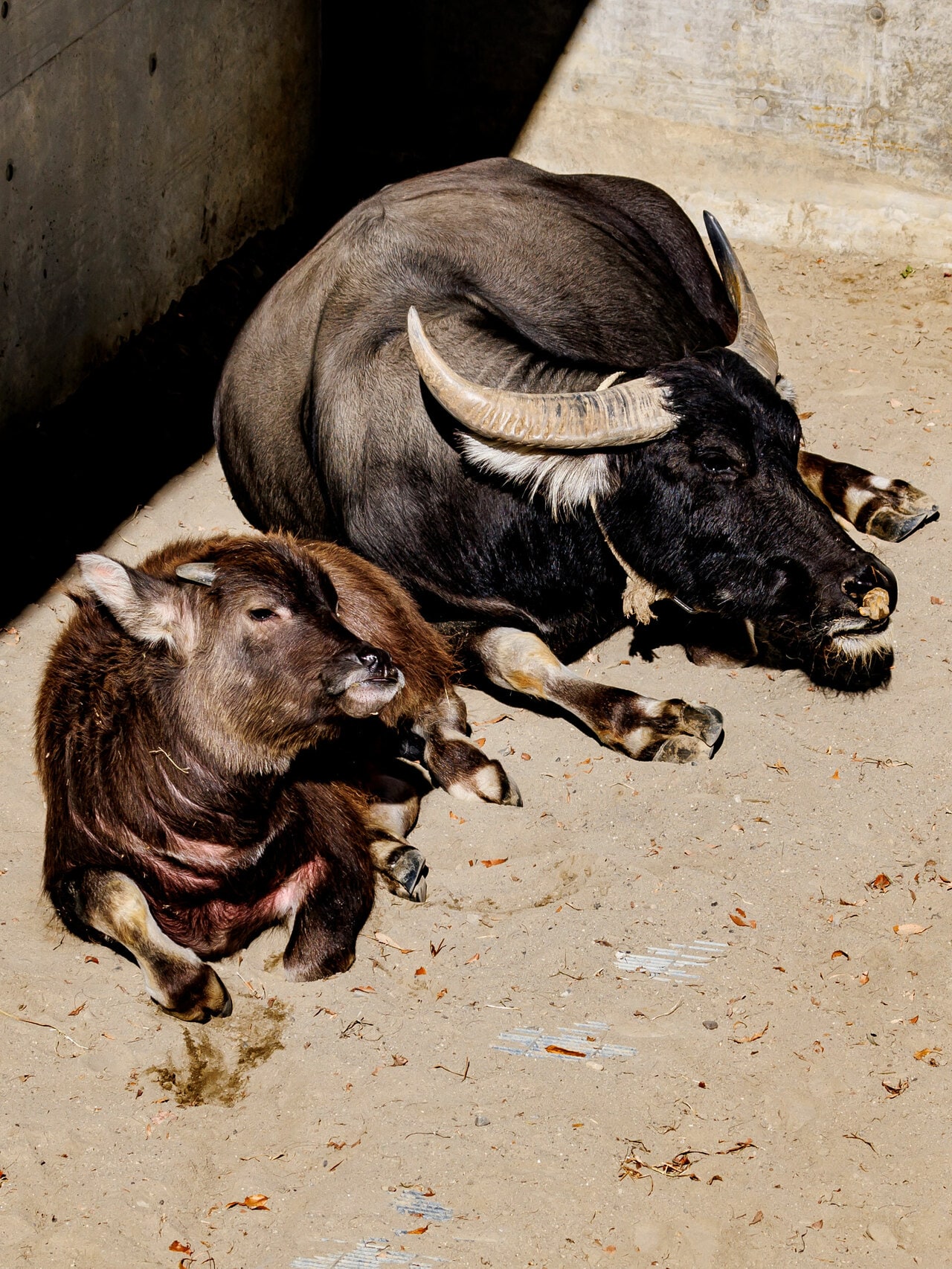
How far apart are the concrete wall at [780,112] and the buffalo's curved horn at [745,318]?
275 centimetres

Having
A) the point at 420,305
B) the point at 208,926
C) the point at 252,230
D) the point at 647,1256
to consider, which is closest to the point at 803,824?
the point at 647,1256

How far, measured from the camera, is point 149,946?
462 cm

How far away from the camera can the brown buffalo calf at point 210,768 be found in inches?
182

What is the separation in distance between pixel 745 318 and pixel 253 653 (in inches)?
99.0

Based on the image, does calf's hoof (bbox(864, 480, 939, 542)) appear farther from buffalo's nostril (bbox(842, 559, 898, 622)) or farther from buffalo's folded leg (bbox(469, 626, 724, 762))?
buffalo's folded leg (bbox(469, 626, 724, 762))

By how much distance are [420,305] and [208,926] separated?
8.88ft

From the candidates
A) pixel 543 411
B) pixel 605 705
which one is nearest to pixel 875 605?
pixel 605 705

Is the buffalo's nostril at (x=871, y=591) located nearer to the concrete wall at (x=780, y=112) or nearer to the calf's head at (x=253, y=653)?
the calf's head at (x=253, y=653)

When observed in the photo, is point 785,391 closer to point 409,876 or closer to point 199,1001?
point 409,876

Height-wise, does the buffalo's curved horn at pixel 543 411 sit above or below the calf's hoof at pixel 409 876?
above

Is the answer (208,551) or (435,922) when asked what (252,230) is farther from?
(435,922)

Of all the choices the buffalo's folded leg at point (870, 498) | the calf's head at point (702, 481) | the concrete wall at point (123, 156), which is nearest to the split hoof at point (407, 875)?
the calf's head at point (702, 481)

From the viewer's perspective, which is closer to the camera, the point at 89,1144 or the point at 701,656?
the point at 89,1144

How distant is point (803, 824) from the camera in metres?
5.27
